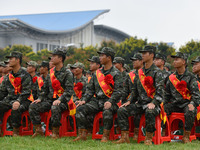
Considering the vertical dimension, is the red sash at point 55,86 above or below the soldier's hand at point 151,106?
above

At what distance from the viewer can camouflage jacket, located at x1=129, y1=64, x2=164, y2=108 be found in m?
6.79

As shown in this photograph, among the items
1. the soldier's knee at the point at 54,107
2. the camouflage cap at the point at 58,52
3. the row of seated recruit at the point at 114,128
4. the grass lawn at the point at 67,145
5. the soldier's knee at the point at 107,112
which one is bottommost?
the grass lawn at the point at 67,145

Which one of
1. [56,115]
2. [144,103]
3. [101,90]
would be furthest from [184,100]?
[56,115]

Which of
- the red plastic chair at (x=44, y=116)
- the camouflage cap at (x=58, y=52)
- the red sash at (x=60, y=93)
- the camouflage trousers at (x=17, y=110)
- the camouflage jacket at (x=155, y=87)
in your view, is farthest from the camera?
the red plastic chair at (x=44, y=116)

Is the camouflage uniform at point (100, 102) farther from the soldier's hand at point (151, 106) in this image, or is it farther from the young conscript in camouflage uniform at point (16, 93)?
the young conscript in camouflage uniform at point (16, 93)

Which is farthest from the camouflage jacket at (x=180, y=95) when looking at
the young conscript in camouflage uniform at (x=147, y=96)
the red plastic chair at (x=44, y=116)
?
the red plastic chair at (x=44, y=116)

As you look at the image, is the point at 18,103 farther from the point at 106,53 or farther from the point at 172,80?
the point at 172,80

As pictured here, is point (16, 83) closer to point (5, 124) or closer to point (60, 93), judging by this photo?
point (5, 124)

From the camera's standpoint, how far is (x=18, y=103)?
26.5 ft

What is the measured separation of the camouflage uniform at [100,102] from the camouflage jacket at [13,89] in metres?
1.73

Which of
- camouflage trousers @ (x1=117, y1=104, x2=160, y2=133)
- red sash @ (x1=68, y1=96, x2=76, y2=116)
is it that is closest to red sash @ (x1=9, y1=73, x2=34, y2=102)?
red sash @ (x1=68, y1=96, x2=76, y2=116)

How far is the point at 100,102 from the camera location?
24.9 ft

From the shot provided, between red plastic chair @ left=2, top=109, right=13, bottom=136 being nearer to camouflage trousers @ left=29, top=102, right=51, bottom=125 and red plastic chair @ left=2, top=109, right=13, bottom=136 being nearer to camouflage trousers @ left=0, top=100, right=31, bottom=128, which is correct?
camouflage trousers @ left=0, top=100, right=31, bottom=128

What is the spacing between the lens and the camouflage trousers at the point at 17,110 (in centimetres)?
811
